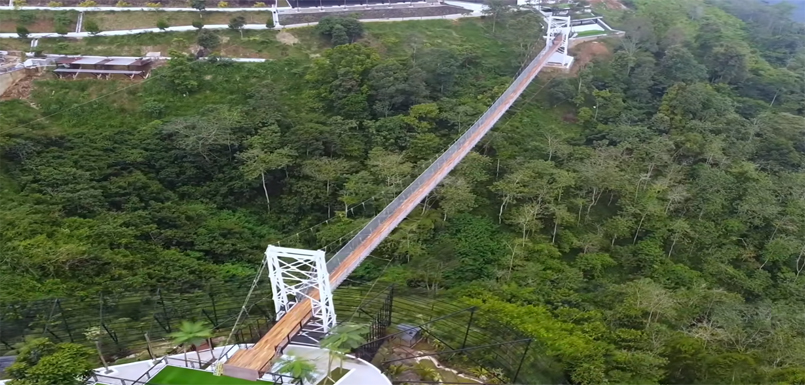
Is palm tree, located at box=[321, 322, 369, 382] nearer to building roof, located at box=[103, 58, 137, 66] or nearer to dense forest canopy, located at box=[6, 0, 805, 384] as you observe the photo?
dense forest canopy, located at box=[6, 0, 805, 384]

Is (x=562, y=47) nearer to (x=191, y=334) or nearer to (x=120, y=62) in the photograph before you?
(x=120, y=62)

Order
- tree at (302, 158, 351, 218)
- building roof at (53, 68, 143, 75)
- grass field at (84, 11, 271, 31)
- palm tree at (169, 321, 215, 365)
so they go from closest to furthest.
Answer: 1. palm tree at (169, 321, 215, 365)
2. tree at (302, 158, 351, 218)
3. building roof at (53, 68, 143, 75)
4. grass field at (84, 11, 271, 31)

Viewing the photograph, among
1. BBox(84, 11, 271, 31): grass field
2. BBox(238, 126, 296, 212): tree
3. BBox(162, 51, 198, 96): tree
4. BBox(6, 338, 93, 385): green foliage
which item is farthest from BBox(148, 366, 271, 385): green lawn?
BBox(84, 11, 271, 31): grass field

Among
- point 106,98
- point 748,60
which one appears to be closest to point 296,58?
point 106,98

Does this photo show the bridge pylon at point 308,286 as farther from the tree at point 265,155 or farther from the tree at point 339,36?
the tree at point 339,36

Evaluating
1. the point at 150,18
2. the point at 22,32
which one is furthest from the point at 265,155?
the point at 22,32

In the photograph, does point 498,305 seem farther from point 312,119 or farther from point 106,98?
point 106,98
